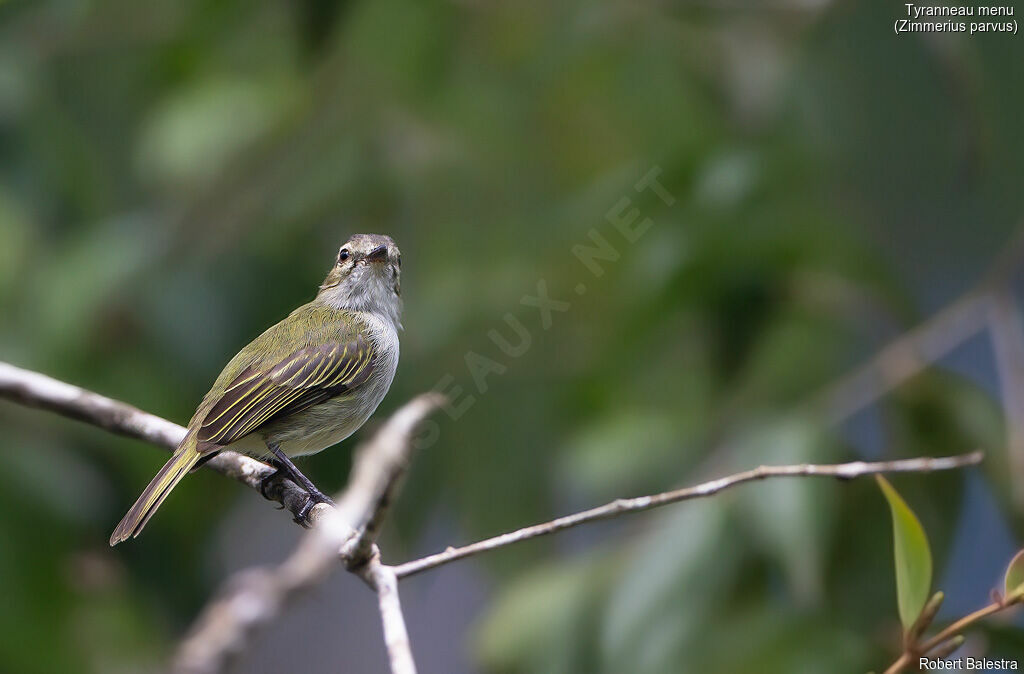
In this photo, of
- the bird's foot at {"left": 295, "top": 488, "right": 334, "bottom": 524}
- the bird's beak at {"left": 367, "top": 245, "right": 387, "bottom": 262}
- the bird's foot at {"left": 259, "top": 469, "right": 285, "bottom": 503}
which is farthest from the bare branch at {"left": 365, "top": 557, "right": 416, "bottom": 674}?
the bird's beak at {"left": 367, "top": 245, "right": 387, "bottom": 262}

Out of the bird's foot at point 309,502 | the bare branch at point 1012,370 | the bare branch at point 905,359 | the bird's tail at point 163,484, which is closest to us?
the bird's tail at point 163,484

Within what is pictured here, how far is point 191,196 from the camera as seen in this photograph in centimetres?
611

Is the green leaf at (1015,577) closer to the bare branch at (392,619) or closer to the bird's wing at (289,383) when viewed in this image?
the bare branch at (392,619)

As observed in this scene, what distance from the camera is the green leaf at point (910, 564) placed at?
2293 millimetres

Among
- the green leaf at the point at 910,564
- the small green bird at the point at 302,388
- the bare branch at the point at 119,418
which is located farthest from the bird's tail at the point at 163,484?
the green leaf at the point at 910,564

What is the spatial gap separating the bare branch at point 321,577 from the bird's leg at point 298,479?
1338 mm

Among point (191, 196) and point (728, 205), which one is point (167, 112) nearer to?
point (191, 196)

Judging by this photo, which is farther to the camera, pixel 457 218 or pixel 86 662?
pixel 457 218

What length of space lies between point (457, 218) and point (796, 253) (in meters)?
1.75

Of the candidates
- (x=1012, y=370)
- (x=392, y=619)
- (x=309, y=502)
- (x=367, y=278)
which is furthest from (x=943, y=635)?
(x=1012, y=370)

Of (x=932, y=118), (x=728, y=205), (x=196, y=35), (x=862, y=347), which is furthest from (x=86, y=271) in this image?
(x=932, y=118)

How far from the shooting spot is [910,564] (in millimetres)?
2322

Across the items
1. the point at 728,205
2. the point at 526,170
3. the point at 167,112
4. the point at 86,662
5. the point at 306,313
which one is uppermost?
the point at 167,112

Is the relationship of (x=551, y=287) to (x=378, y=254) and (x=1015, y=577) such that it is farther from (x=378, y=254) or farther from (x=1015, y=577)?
(x=1015, y=577)
